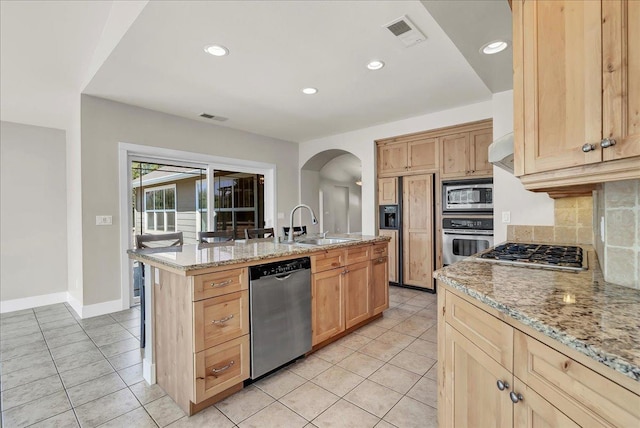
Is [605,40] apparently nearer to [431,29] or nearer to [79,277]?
[431,29]

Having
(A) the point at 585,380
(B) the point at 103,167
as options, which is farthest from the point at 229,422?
(B) the point at 103,167

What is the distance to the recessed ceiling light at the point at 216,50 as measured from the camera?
2.37 meters

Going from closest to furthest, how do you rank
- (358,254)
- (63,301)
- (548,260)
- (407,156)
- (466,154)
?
(548,260) → (358,254) → (466,154) → (63,301) → (407,156)

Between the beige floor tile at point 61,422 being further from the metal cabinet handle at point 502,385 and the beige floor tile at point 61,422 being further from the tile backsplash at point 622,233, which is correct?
the tile backsplash at point 622,233

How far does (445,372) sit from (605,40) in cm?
134

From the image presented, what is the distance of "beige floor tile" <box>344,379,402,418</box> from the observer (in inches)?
70.0

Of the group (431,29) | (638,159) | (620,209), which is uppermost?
(431,29)

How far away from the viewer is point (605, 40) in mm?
897

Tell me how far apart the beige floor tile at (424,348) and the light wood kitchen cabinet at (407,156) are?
248 centimetres

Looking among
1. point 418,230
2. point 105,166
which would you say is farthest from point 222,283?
point 418,230

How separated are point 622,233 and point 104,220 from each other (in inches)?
171

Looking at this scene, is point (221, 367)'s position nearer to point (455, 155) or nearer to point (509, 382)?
point (509, 382)


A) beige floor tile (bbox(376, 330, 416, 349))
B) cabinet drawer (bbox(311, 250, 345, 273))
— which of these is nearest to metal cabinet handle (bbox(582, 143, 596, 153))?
cabinet drawer (bbox(311, 250, 345, 273))

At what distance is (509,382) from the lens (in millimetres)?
889
